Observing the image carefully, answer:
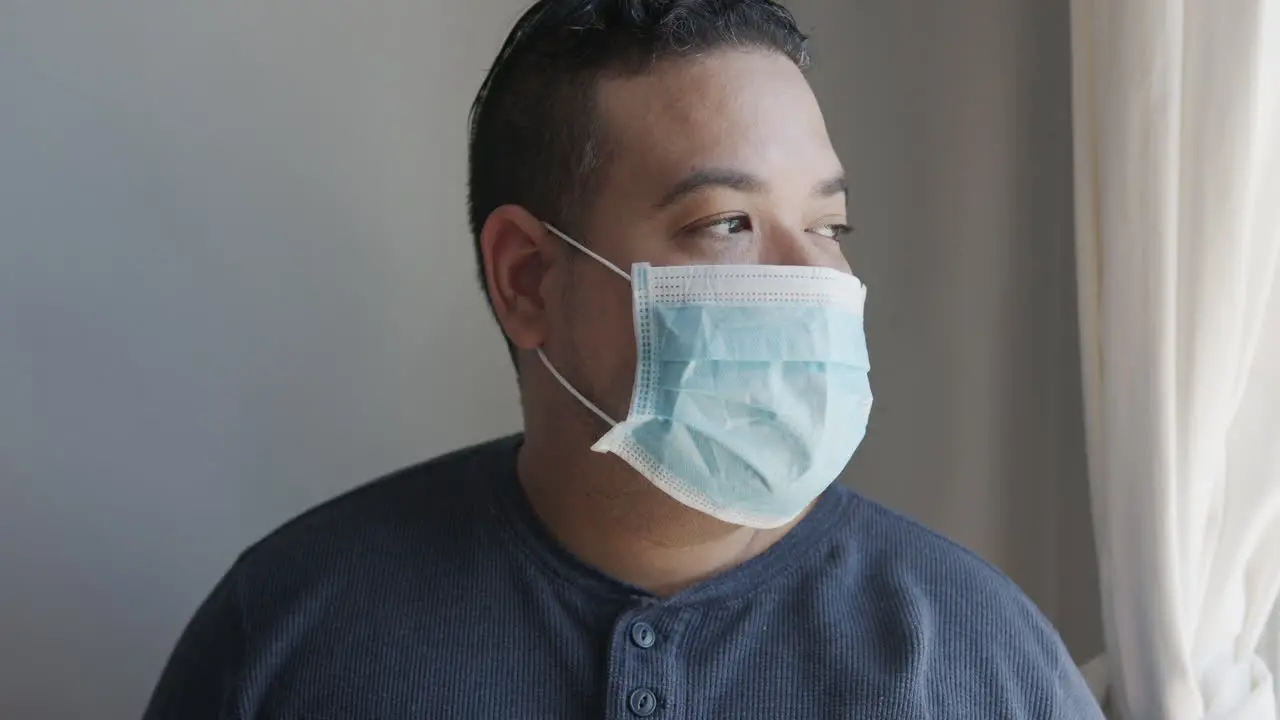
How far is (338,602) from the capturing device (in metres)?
1.07

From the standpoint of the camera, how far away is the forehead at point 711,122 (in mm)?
996

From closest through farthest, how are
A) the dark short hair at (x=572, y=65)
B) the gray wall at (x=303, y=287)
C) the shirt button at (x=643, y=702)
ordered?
the shirt button at (x=643, y=702)
the dark short hair at (x=572, y=65)
the gray wall at (x=303, y=287)

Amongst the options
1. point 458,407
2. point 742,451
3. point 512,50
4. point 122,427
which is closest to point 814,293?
point 742,451

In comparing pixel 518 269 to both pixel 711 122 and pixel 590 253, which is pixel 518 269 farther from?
pixel 711 122

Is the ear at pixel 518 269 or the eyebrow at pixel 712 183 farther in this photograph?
the ear at pixel 518 269

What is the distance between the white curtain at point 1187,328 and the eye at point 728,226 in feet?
1.26

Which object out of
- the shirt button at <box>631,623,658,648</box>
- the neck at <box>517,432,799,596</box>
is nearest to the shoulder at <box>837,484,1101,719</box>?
the neck at <box>517,432,799,596</box>

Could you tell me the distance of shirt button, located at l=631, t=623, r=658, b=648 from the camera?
986 mm

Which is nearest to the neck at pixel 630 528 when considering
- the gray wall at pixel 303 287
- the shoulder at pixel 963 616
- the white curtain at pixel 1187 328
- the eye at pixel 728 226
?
the shoulder at pixel 963 616

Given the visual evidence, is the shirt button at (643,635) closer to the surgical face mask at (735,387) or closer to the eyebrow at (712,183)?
the surgical face mask at (735,387)

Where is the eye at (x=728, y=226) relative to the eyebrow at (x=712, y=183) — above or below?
below

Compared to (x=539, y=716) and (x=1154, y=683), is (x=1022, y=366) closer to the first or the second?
(x=1154, y=683)

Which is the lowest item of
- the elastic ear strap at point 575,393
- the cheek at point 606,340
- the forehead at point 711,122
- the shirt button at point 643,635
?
the shirt button at point 643,635

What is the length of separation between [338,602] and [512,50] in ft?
2.15
